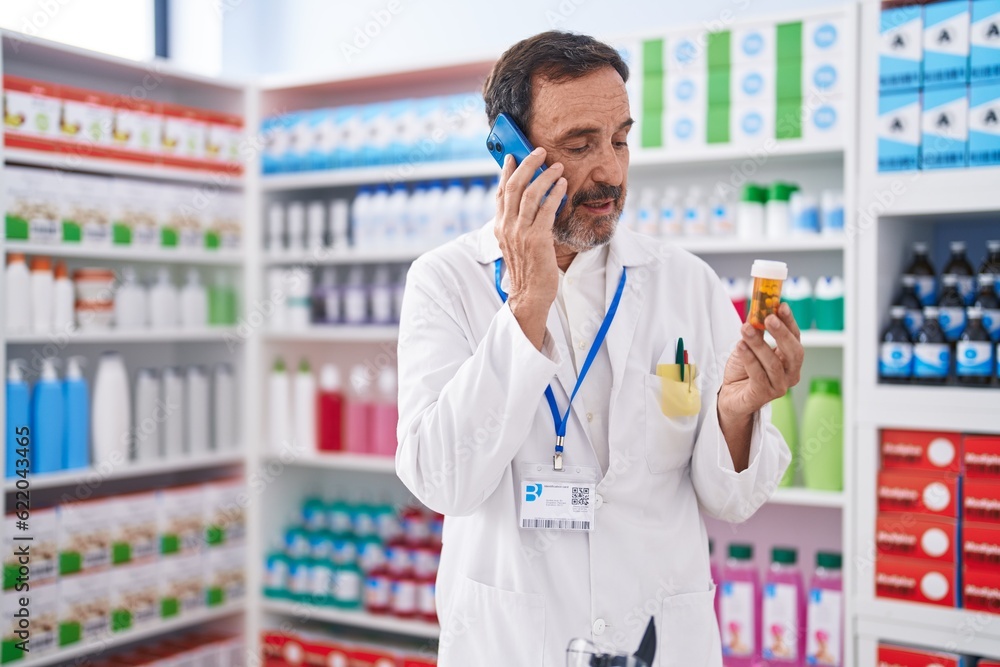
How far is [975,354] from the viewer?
8.43 feet

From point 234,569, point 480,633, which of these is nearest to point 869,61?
point 480,633

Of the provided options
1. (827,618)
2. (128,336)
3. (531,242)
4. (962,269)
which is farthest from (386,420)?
(531,242)

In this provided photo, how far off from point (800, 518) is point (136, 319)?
99.4 inches

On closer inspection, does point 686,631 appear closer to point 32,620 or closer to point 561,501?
point 561,501

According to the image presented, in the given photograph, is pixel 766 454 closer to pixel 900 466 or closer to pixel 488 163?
pixel 900 466

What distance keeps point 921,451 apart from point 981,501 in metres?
0.20

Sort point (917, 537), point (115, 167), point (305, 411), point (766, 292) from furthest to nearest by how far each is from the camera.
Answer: point (305, 411)
point (115, 167)
point (917, 537)
point (766, 292)

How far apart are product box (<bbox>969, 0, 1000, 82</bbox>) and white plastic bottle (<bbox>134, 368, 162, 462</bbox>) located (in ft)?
9.66

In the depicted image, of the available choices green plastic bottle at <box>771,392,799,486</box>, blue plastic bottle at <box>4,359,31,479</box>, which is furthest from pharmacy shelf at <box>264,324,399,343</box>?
green plastic bottle at <box>771,392,799,486</box>

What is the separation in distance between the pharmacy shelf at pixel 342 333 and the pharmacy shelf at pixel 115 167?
659 millimetres

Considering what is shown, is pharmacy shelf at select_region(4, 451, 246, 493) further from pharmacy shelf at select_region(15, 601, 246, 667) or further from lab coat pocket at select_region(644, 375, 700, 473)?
lab coat pocket at select_region(644, 375, 700, 473)

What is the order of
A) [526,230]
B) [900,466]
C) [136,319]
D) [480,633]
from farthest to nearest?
1. [136,319]
2. [900,466]
3. [480,633]
4. [526,230]

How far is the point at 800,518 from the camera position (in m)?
3.24

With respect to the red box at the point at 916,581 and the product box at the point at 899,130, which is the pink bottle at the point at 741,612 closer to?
the red box at the point at 916,581
